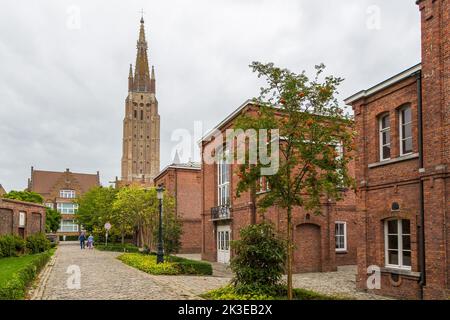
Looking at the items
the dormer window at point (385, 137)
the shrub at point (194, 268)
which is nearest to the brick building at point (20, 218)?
the shrub at point (194, 268)

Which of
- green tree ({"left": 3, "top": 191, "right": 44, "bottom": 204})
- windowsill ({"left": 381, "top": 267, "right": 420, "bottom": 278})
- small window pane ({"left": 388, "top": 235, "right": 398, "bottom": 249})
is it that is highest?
green tree ({"left": 3, "top": 191, "right": 44, "bottom": 204})

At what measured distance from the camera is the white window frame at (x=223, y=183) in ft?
91.8

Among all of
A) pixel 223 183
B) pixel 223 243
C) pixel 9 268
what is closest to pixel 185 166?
pixel 223 183

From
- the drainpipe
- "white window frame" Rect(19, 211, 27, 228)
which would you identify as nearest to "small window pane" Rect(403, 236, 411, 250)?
the drainpipe

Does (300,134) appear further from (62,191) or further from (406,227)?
(62,191)

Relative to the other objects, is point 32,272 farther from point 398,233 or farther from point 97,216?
point 97,216

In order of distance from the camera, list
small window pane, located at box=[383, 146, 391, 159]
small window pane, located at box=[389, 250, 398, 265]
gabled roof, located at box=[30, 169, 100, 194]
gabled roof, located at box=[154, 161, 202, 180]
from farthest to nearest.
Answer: gabled roof, located at box=[30, 169, 100, 194] → gabled roof, located at box=[154, 161, 202, 180] → small window pane, located at box=[383, 146, 391, 159] → small window pane, located at box=[389, 250, 398, 265]

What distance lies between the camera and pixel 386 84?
15062 mm

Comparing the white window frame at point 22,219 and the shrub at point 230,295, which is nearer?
the shrub at point 230,295

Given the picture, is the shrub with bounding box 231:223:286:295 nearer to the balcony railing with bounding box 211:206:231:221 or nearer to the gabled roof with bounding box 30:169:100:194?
the balcony railing with bounding box 211:206:231:221

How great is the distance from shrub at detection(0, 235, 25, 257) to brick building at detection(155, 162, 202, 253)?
12.5 meters

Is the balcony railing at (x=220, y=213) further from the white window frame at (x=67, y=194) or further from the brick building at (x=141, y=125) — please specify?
the brick building at (x=141, y=125)

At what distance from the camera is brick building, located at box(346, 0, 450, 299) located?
12.7 m
